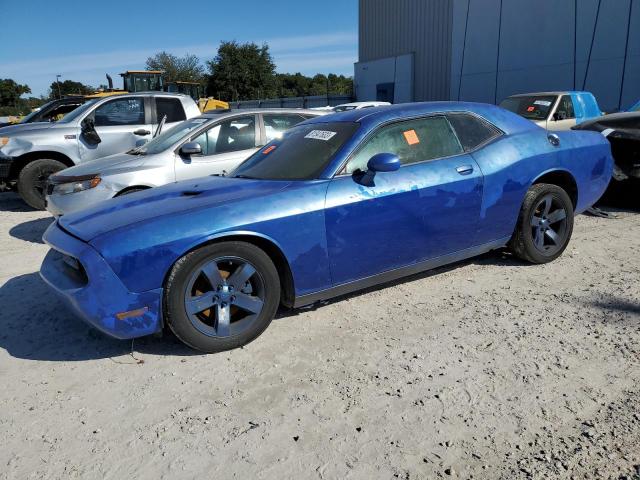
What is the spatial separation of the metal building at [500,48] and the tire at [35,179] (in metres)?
16.2

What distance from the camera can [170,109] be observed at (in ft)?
29.3

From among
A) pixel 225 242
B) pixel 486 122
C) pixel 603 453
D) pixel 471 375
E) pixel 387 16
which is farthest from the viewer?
pixel 387 16

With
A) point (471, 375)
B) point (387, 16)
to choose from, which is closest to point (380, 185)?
point (471, 375)

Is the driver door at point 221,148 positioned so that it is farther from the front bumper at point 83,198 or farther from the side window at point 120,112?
the side window at point 120,112

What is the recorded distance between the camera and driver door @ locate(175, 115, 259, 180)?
6.15 m

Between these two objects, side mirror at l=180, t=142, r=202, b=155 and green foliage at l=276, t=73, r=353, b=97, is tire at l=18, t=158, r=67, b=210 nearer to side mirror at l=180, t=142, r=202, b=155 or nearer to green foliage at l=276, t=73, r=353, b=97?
side mirror at l=180, t=142, r=202, b=155

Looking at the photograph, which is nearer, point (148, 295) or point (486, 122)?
point (148, 295)

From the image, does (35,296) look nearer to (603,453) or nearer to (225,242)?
(225,242)

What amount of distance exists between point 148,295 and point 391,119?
2222 mm

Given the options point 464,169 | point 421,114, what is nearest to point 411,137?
point 421,114

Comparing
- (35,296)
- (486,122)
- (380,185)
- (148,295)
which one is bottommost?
(35,296)

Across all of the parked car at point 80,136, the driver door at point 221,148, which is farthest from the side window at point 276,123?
the parked car at point 80,136

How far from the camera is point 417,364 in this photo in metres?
3.12

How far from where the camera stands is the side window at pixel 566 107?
10.6m
